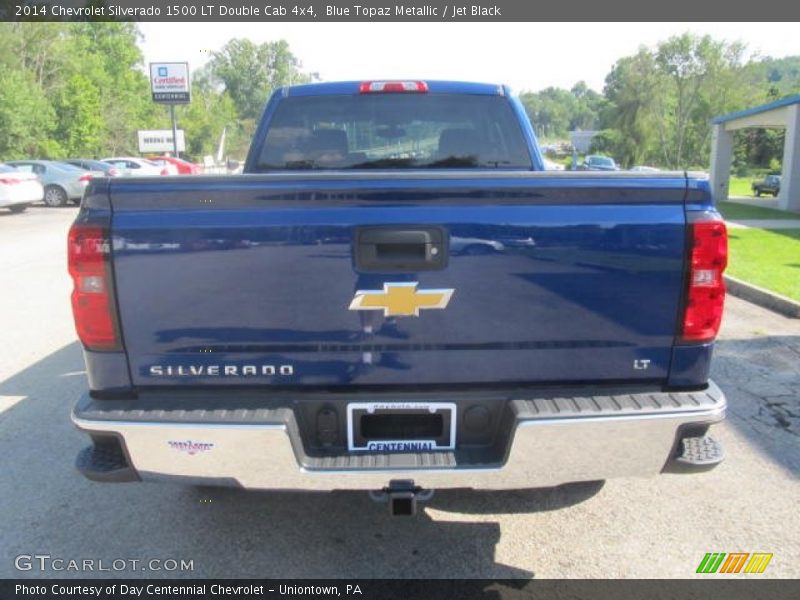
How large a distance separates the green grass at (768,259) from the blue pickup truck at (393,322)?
6.44 meters

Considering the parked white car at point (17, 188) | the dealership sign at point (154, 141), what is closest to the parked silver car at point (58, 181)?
the parked white car at point (17, 188)

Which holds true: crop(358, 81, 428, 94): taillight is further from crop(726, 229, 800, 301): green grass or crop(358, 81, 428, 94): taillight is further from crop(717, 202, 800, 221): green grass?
crop(717, 202, 800, 221): green grass

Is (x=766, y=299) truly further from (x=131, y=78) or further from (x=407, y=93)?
(x=131, y=78)

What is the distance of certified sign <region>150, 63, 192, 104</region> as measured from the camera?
38.0 m

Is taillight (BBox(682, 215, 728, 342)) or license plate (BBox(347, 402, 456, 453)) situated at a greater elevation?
taillight (BBox(682, 215, 728, 342))

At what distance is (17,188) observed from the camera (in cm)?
1906

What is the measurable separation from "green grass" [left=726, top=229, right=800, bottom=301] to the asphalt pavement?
493cm

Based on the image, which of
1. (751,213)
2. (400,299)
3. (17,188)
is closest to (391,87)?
(400,299)

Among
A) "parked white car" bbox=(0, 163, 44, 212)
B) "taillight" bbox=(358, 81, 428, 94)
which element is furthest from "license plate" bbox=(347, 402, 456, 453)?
"parked white car" bbox=(0, 163, 44, 212)

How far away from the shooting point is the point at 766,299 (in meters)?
7.93

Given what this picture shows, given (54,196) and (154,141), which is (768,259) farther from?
(154,141)

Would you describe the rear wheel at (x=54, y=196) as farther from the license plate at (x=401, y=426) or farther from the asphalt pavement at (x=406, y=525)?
the license plate at (x=401, y=426)

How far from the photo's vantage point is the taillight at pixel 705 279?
2.44 m

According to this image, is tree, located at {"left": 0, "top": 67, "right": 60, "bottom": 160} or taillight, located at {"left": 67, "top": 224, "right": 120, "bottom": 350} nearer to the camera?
taillight, located at {"left": 67, "top": 224, "right": 120, "bottom": 350}
